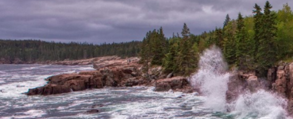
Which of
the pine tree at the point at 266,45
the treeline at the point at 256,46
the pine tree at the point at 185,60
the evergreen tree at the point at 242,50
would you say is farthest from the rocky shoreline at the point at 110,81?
the pine tree at the point at 266,45

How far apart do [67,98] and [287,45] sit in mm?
31828

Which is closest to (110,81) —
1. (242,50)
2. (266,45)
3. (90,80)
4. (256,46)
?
A: (90,80)

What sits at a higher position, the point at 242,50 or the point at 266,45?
the point at 266,45

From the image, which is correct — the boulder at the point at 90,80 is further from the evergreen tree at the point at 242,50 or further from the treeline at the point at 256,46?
the evergreen tree at the point at 242,50

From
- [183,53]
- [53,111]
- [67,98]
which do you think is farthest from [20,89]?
[183,53]

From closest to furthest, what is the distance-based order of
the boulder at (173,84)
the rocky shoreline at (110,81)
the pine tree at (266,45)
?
the pine tree at (266,45), the rocky shoreline at (110,81), the boulder at (173,84)

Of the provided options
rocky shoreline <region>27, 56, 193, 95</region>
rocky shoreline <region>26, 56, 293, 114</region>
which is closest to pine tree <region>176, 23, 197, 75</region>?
rocky shoreline <region>27, 56, 193, 95</region>

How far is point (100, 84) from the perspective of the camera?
196ft

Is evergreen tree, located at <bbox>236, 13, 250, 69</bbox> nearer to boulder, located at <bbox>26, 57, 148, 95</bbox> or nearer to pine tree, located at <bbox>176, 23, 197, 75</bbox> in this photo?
pine tree, located at <bbox>176, 23, 197, 75</bbox>

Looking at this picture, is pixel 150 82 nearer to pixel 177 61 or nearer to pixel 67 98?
pixel 177 61

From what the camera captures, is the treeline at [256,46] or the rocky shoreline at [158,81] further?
the treeline at [256,46]

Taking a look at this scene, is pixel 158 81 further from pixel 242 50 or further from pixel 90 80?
pixel 242 50

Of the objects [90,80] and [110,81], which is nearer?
[90,80]

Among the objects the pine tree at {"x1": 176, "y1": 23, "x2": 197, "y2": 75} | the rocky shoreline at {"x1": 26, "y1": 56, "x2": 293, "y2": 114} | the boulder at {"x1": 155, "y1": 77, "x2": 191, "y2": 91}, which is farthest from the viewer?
the pine tree at {"x1": 176, "y1": 23, "x2": 197, "y2": 75}
